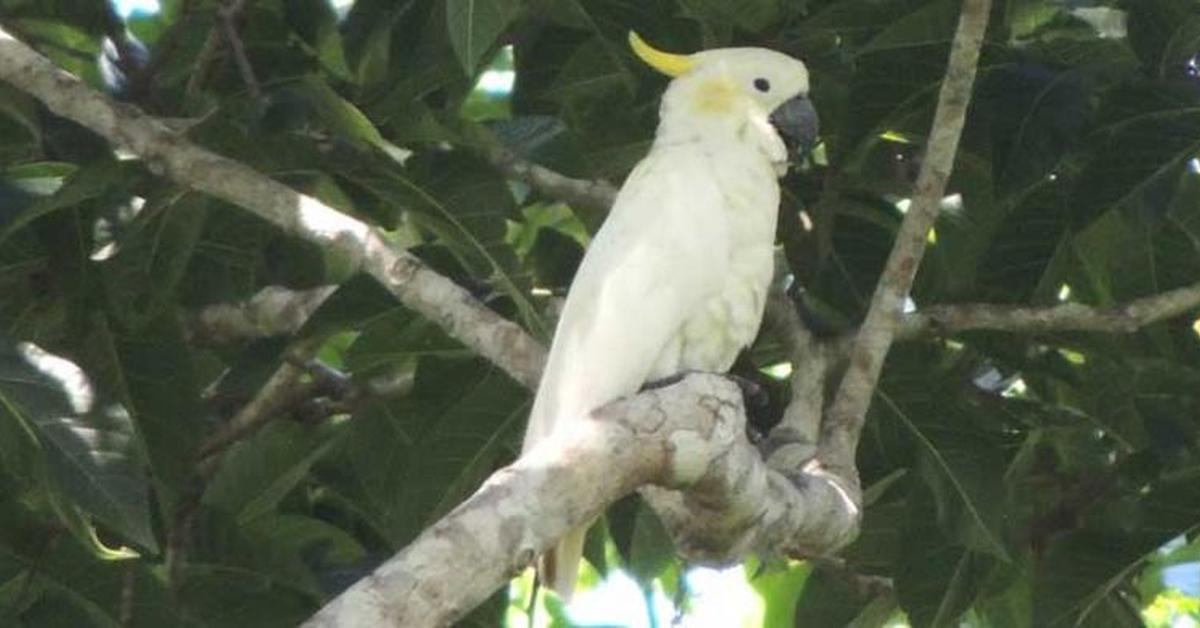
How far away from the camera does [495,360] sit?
3.32 meters

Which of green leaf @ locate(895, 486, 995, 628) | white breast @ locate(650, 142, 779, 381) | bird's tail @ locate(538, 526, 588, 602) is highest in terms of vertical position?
white breast @ locate(650, 142, 779, 381)

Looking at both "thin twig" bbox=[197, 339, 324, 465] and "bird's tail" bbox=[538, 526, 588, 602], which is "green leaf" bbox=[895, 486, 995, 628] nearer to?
"bird's tail" bbox=[538, 526, 588, 602]

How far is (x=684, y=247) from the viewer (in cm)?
371

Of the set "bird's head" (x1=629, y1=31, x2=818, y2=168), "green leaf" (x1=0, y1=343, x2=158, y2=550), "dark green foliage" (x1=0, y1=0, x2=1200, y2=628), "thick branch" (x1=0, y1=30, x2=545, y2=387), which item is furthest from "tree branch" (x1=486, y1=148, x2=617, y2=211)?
"green leaf" (x1=0, y1=343, x2=158, y2=550)

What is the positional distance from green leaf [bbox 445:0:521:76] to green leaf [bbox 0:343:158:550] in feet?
2.36

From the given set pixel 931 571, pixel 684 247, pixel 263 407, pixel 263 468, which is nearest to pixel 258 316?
pixel 263 407

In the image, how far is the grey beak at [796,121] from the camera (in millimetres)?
4062

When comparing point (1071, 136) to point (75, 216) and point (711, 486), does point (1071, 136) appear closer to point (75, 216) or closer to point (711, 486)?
point (711, 486)

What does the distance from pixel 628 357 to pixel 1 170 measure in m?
1.10

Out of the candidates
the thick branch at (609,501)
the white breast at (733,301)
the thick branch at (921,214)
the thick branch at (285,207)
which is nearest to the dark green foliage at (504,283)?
the thick branch at (285,207)

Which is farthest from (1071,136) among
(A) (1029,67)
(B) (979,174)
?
(B) (979,174)

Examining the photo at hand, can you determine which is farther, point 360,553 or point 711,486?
point 360,553

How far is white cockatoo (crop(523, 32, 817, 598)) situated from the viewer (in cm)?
349

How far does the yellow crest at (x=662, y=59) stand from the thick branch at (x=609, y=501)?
36.1 inches
